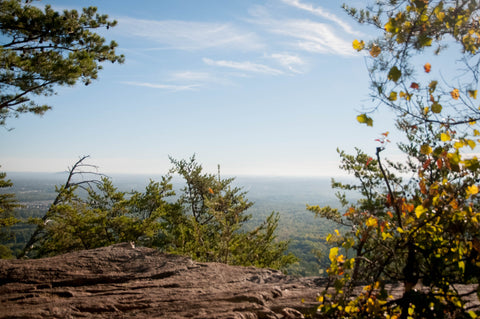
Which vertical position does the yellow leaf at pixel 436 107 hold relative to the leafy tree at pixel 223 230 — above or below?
above

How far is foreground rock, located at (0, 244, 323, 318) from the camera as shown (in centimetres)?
335

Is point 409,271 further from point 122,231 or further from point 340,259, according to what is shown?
point 122,231

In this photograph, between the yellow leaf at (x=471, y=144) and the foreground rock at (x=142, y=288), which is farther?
the foreground rock at (x=142, y=288)

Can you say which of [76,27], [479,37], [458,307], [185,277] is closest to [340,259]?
[458,307]

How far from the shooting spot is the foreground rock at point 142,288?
11.0 ft

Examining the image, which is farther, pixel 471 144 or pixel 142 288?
pixel 142 288

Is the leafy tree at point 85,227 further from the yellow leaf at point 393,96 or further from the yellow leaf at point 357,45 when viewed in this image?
the yellow leaf at point 393,96

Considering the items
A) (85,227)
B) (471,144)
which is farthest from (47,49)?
(471,144)

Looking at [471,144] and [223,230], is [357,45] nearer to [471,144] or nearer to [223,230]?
[471,144]

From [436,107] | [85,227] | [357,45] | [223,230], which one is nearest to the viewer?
[436,107]

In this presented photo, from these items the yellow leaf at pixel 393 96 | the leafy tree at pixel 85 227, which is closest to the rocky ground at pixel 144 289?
the yellow leaf at pixel 393 96

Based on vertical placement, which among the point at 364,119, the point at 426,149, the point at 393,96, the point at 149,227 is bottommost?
the point at 149,227

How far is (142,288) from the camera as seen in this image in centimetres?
418

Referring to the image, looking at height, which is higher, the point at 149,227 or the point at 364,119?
the point at 364,119
